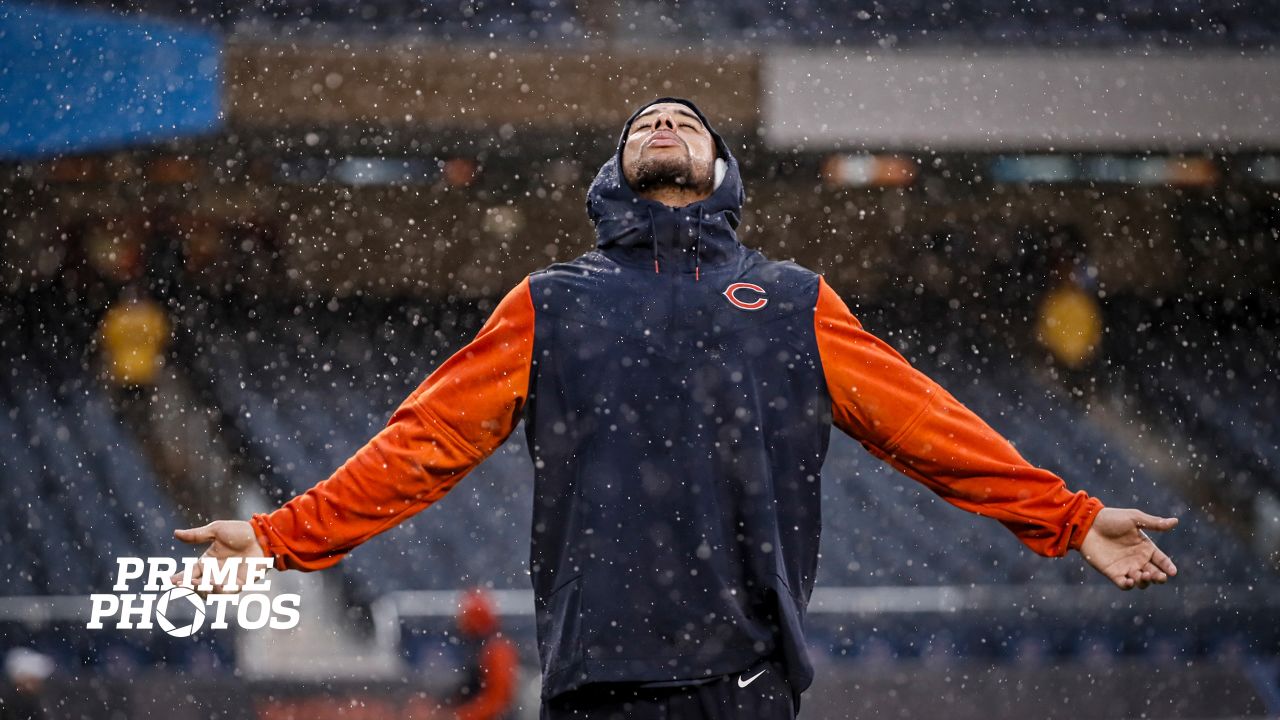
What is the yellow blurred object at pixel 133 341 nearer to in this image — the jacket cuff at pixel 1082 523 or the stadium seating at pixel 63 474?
the stadium seating at pixel 63 474

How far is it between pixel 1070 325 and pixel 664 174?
35.7 feet

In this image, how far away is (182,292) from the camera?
1240 centimetres

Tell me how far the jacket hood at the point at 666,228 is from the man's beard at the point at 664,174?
0.03 m

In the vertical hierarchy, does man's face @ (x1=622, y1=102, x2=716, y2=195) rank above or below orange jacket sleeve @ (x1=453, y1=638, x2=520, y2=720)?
above

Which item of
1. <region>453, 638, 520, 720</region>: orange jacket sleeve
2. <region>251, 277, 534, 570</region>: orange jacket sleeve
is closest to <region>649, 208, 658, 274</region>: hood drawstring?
<region>251, 277, 534, 570</region>: orange jacket sleeve

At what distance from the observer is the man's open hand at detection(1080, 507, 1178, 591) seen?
93.8 inches

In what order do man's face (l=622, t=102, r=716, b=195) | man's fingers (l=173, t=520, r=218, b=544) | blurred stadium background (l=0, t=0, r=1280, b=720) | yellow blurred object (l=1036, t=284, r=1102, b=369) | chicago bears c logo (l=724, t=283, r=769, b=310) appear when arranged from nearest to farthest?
1. man's fingers (l=173, t=520, r=218, b=544)
2. chicago bears c logo (l=724, t=283, r=769, b=310)
3. man's face (l=622, t=102, r=716, b=195)
4. blurred stadium background (l=0, t=0, r=1280, b=720)
5. yellow blurred object (l=1036, t=284, r=1102, b=369)

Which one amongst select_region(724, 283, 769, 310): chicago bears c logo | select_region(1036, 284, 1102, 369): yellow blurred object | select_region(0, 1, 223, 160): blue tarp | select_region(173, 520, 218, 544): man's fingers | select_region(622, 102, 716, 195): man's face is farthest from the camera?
select_region(1036, 284, 1102, 369): yellow blurred object

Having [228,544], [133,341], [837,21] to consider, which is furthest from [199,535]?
[133,341]

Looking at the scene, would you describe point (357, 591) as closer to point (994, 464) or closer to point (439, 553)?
point (439, 553)

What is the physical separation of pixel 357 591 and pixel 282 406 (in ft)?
10.0

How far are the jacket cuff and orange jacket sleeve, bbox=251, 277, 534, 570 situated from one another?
3.46 ft

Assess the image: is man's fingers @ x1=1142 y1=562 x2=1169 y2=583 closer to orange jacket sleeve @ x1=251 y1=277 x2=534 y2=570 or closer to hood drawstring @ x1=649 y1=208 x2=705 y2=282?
hood drawstring @ x1=649 y1=208 x2=705 y2=282

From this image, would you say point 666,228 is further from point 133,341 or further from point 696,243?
point 133,341
